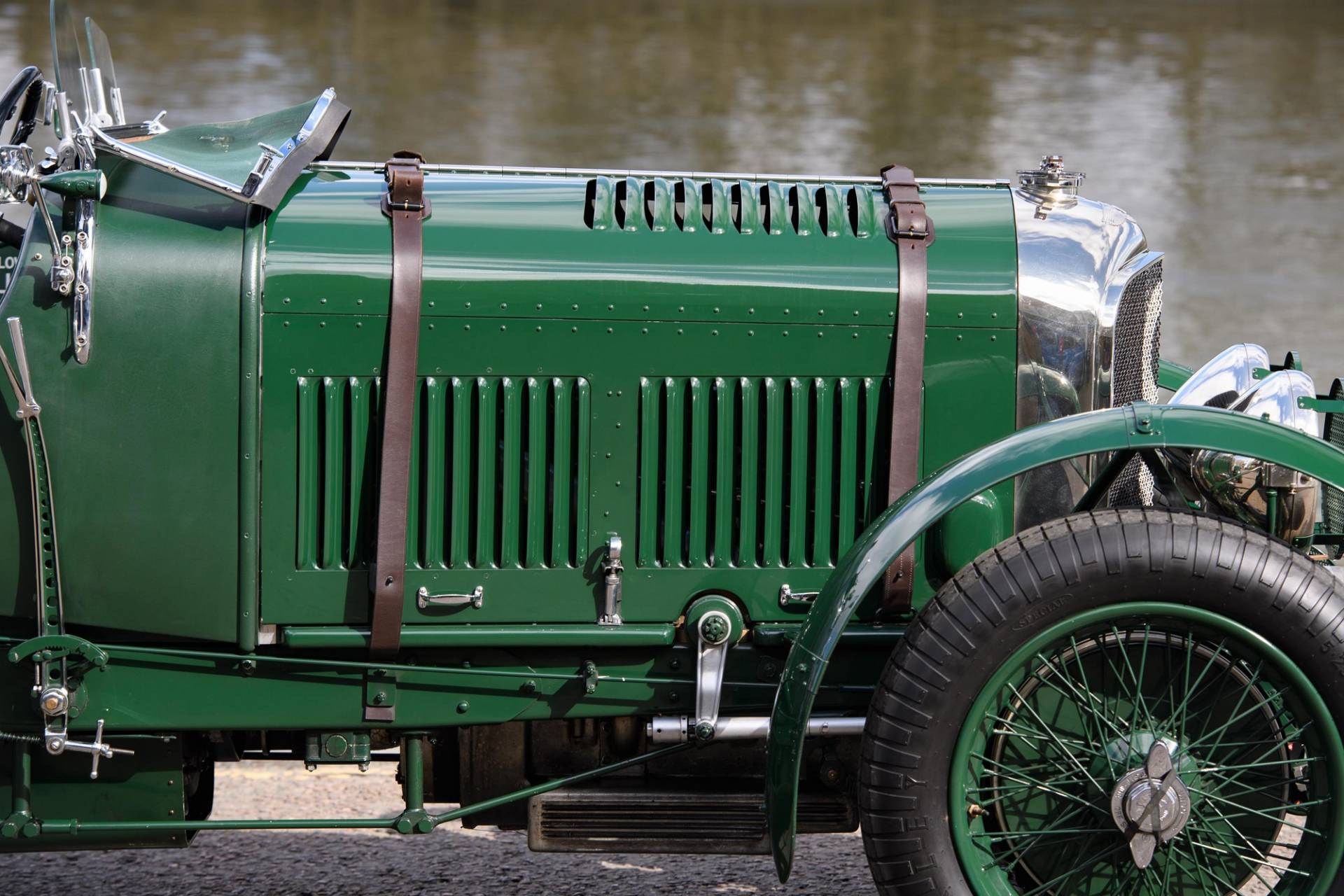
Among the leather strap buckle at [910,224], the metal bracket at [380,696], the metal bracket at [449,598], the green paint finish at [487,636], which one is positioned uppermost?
the leather strap buckle at [910,224]

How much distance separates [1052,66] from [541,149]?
15.1 feet

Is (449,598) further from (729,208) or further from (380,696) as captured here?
(729,208)

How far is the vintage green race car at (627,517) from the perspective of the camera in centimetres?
233

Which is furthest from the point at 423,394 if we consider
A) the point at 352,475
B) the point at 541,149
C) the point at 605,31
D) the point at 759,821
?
the point at 605,31

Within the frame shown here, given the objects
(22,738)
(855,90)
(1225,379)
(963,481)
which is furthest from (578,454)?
(855,90)

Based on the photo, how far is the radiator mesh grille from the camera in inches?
107

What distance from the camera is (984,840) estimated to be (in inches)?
93.7

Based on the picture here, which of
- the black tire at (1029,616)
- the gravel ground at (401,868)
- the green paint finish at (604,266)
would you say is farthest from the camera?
the gravel ground at (401,868)

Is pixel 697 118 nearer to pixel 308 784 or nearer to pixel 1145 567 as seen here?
pixel 308 784

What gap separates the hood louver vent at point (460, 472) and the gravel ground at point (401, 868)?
34.8 inches

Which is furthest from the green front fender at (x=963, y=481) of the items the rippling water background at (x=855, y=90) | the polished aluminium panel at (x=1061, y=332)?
the rippling water background at (x=855, y=90)

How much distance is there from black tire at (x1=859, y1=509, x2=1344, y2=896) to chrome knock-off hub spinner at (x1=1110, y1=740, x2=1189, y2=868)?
25 centimetres

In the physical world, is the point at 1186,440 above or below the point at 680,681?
above

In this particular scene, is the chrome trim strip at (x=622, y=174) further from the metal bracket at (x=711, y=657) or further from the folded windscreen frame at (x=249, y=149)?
the metal bracket at (x=711, y=657)
